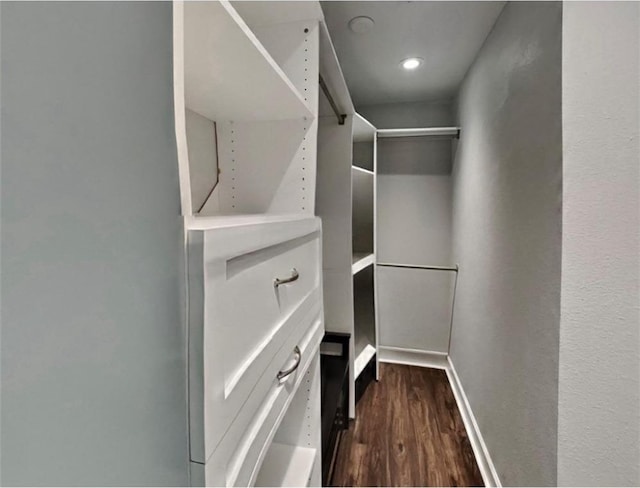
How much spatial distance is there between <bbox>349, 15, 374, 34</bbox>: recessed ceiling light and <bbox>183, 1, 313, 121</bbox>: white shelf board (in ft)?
3.35

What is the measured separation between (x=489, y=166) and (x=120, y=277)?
177 cm

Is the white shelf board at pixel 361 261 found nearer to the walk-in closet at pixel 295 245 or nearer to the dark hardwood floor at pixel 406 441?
the walk-in closet at pixel 295 245

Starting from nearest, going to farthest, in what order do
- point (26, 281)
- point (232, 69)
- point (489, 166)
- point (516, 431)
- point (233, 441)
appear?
point (26, 281), point (233, 441), point (232, 69), point (516, 431), point (489, 166)

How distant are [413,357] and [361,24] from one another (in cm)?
252

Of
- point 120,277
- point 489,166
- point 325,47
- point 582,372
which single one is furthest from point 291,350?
point 489,166

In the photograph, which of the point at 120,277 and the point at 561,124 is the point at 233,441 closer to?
the point at 120,277

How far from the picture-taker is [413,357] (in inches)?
108

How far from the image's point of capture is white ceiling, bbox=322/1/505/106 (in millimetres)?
1445

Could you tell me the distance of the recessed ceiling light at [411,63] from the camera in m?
1.96

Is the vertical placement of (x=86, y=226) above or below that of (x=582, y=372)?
above

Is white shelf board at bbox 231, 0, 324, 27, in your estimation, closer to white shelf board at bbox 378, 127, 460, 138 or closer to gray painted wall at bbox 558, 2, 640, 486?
gray painted wall at bbox 558, 2, 640, 486

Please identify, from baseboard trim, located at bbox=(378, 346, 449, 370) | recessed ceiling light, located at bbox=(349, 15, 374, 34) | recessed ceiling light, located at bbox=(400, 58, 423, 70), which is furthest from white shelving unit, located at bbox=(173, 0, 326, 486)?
baseboard trim, located at bbox=(378, 346, 449, 370)

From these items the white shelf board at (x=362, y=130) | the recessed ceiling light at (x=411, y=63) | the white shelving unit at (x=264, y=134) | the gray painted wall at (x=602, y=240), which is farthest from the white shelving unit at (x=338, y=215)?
the gray painted wall at (x=602, y=240)

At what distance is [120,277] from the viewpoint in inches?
11.3
